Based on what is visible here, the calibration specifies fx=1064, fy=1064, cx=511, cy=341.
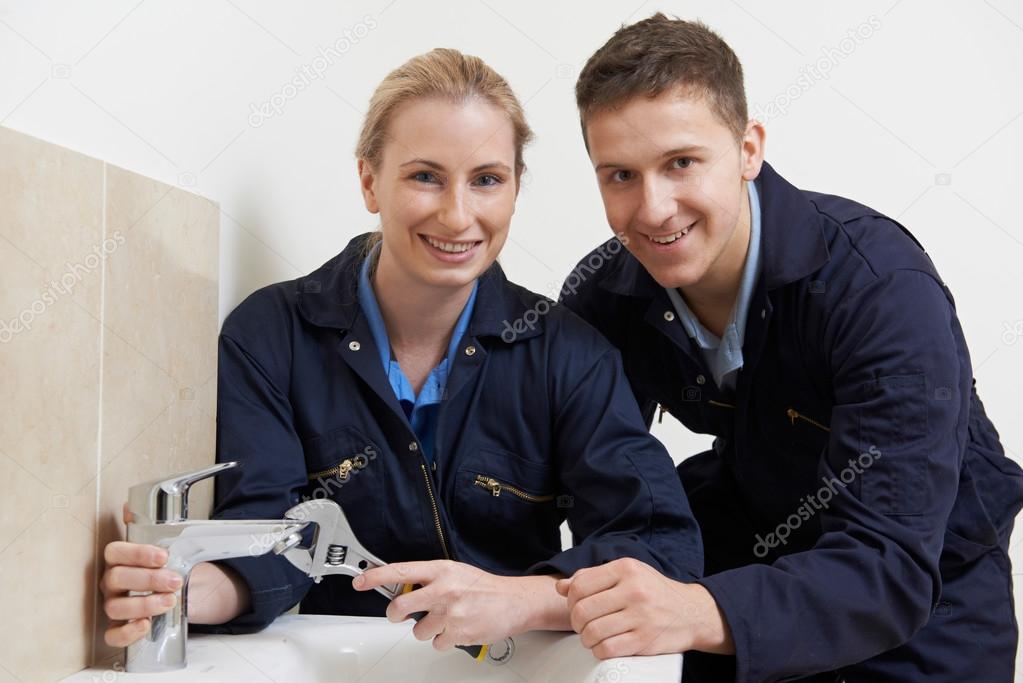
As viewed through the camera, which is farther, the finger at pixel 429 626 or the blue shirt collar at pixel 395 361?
the blue shirt collar at pixel 395 361

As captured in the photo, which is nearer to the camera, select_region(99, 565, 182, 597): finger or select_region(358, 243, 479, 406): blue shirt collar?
select_region(99, 565, 182, 597): finger

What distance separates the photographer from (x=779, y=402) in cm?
127

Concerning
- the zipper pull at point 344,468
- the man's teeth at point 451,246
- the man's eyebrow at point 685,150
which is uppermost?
the man's eyebrow at point 685,150

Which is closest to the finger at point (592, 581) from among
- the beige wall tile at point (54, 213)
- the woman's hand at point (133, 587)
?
the woman's hand at point (133, 587)

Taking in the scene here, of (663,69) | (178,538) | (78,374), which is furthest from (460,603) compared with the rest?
(663,69)

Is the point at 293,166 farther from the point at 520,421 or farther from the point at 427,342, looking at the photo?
the point at 520,421

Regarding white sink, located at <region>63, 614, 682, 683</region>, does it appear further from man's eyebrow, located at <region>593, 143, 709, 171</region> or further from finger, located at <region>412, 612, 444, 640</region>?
man's eyebrow, located at <region>593, 143, 709, 171</region>

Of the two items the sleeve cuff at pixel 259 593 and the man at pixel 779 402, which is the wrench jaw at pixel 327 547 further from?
the man at pixel 779 402

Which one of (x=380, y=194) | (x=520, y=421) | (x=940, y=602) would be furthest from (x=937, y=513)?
(x=380, y=194)

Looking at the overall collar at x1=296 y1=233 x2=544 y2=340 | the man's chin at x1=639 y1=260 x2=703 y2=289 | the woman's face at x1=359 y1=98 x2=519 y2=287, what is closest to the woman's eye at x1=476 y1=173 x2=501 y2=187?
the woman's face at x1=359 y1=98 x2=519 y2=287

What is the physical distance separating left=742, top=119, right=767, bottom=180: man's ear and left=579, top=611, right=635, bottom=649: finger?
0.60 metres

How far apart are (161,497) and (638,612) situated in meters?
0.40

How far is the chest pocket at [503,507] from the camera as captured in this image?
1.13 metres

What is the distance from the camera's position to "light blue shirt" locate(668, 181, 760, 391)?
1245 mm
